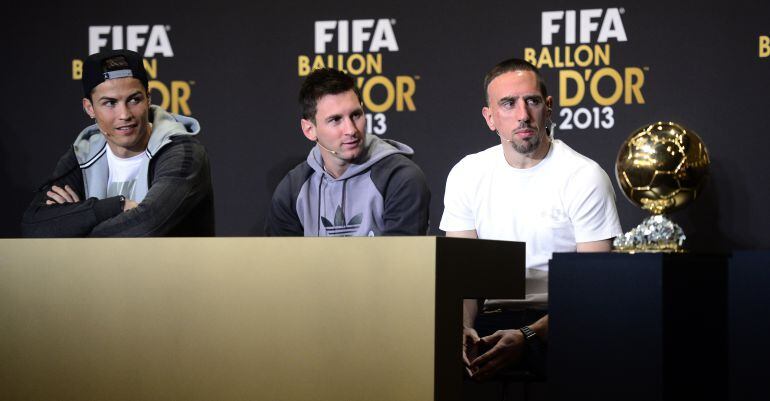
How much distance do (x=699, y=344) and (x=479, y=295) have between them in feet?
1.30

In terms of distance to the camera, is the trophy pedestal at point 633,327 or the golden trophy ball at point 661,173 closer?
the trophy pedestal at point 633,327

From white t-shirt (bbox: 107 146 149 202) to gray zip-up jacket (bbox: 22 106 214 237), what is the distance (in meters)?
0.02

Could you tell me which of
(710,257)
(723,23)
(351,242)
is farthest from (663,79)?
(351,242)

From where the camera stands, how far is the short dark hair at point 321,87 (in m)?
3.14

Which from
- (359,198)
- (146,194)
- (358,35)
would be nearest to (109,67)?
(146,194)

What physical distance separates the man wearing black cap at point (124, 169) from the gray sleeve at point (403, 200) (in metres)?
0.57

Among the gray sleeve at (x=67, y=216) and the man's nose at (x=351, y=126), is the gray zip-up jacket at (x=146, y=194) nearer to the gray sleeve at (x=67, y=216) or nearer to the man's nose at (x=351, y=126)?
the gray sleeve at (x=67, y=216)

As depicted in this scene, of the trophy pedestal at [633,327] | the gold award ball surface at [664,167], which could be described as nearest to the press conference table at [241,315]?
the trophy pedestal at [633,327]

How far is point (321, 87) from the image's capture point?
10.3 ft

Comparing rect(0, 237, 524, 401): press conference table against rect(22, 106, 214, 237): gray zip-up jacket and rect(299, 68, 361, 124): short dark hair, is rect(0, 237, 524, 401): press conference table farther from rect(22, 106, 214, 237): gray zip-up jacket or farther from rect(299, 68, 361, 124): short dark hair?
rect(299, 68, 361, 124): short dark hair

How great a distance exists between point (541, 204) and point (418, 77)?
4.29 feet

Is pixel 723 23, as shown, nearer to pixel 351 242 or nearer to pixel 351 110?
pixel 351 110

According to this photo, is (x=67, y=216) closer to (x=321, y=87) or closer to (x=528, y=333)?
(x=321, y=87)

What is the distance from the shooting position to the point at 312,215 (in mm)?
3133
